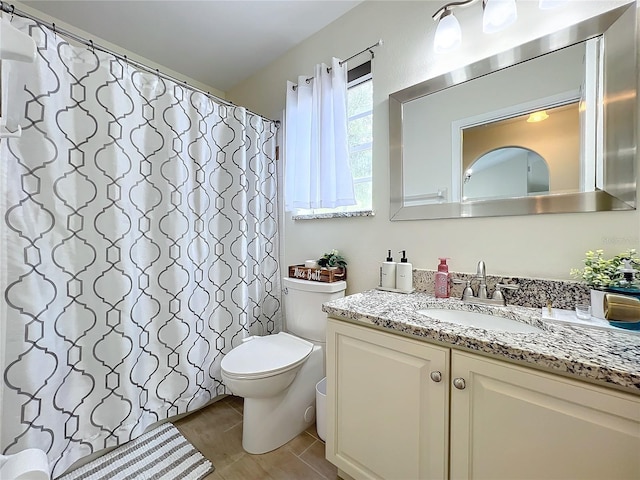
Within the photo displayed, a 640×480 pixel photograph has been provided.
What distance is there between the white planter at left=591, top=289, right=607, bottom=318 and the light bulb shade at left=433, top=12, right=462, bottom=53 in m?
1.15

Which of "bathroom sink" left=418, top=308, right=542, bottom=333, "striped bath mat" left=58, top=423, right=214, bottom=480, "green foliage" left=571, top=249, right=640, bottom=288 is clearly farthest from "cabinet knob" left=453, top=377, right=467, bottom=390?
"striped bath mat" left=58, top=423, right=214, bottom=480

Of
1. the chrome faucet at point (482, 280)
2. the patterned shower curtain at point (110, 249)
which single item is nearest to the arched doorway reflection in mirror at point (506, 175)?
the chrome faucet at point (482, 280)

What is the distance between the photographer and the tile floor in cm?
125

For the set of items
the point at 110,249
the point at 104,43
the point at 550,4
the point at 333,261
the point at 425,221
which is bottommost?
the point at 333,261

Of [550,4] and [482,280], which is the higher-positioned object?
[550,4]

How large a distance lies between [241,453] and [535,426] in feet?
4.34

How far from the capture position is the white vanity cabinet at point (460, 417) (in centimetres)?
62

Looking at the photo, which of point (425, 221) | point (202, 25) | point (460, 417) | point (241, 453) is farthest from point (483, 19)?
point (241, 453)

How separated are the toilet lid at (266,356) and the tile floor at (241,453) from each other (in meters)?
0.45

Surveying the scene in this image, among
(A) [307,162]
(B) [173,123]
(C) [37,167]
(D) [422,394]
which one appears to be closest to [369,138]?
(A) [307,162]

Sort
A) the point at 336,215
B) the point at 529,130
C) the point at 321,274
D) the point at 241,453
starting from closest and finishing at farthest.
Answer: the point at 529,130 < the point at 241,453 < the point at 321,274 < the point at 336,215

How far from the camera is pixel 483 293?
3.79 feet

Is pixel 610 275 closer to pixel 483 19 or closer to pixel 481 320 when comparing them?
pixel 481 320

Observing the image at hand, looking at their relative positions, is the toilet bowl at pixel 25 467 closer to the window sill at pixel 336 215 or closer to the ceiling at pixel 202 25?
the window sill at pixel 336 215
